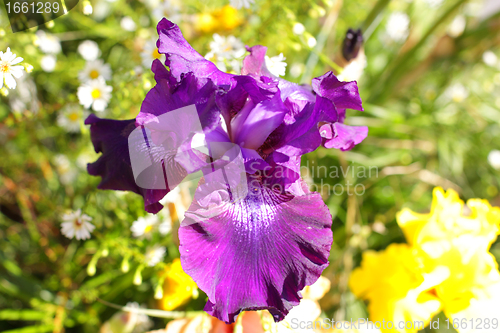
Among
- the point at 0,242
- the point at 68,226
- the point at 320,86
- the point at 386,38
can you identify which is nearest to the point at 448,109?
the point at 386,38

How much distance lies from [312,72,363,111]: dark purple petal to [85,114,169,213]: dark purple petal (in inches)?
14.1

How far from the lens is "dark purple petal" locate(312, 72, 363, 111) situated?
656 millimetres

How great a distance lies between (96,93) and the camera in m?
0.96

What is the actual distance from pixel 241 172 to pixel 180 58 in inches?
9.4

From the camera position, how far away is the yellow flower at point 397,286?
31.7 inches

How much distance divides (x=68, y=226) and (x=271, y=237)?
0.49 metres

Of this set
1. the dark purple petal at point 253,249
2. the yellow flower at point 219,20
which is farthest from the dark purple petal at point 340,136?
the yellow flower at point 219,20

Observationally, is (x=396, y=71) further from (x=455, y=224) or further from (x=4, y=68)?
(x=4, y=68)

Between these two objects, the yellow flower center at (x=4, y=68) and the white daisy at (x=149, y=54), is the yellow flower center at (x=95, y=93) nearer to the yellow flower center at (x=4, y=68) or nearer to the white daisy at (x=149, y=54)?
the white daisy at (x=149, y=54)

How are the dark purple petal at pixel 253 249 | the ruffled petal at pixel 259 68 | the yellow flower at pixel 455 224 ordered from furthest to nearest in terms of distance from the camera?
the yellow flower at pixel 455 224
the ruffled petal at pixel 259 68
the dark purple petal at pixel 253 249

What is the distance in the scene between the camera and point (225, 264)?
24.3 inches

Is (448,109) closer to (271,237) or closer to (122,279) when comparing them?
(271,237)

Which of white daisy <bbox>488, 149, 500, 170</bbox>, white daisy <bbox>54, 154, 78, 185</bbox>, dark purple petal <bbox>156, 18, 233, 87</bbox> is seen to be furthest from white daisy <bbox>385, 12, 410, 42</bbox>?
white daisy <bbox>54, 154, 78, 185</bbox>

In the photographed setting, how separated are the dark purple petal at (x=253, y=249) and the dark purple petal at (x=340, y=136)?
0.12 meters
